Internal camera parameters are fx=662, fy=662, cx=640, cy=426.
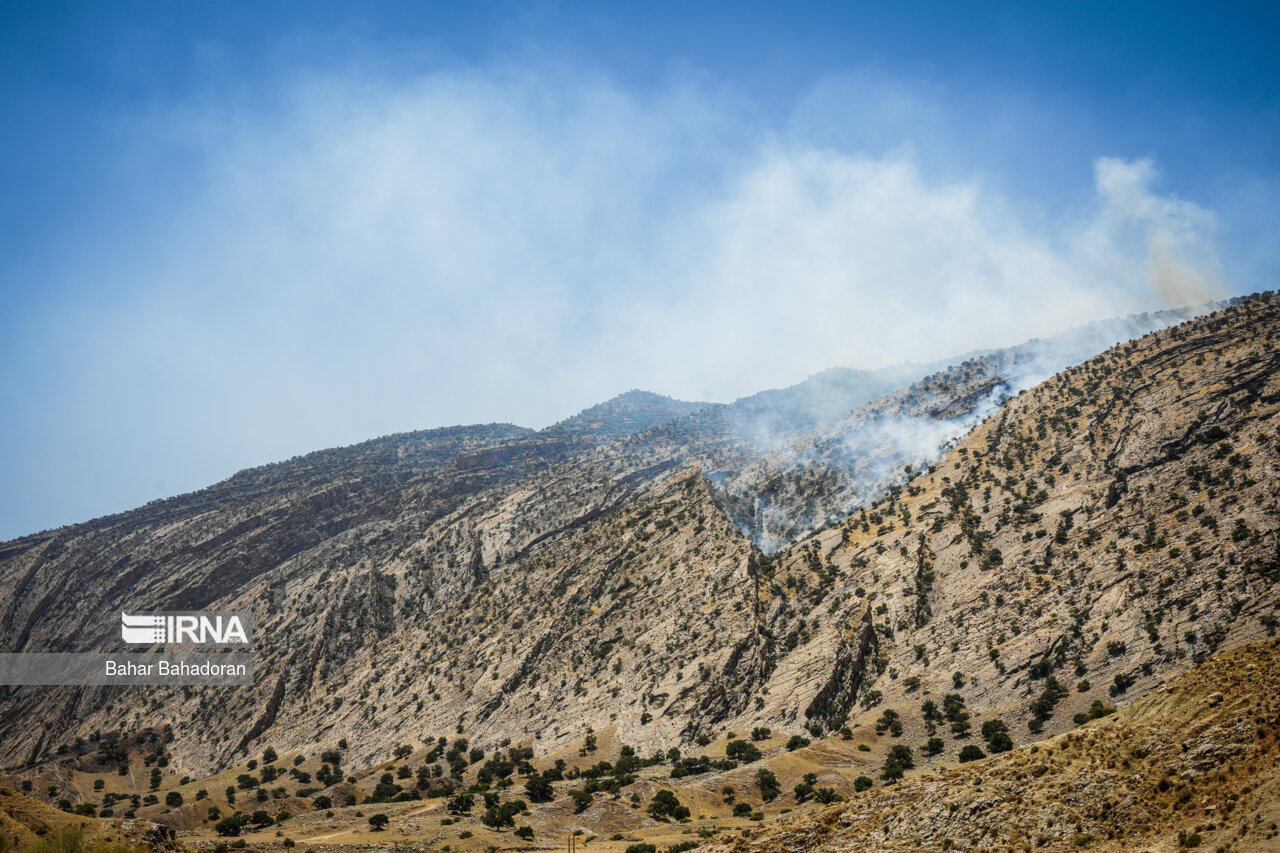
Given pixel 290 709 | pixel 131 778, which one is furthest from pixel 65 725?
pixel 290 709

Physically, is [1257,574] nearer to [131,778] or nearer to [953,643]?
[953,643]

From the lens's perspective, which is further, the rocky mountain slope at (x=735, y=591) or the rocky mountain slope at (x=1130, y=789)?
the rocky mountain slope at (x=735, y=591)

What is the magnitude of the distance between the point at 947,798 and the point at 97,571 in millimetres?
180954

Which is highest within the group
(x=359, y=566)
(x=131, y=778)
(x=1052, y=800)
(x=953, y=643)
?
(x=359, y=566)

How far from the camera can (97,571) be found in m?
148

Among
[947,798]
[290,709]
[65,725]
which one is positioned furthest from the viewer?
[65,725]

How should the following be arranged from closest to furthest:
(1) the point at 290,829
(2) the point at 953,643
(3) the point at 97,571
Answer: (1) the point at 290,829 < (2) the point at 953,643 < (3) the point at 97,571

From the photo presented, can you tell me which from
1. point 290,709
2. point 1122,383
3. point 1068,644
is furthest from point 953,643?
point 290,709

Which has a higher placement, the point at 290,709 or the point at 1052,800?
the point at 1052,800

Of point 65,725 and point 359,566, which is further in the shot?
point 359,566

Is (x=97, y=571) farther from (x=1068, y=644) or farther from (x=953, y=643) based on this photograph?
(x=1068, y=644)

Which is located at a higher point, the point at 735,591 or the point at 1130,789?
the point at 735,591

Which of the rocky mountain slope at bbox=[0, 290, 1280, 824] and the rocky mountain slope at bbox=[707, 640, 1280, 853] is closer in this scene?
the rocky mountain slope at bbox=[707, 640, 1280, 853]

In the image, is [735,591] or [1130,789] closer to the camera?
[1130,789]
